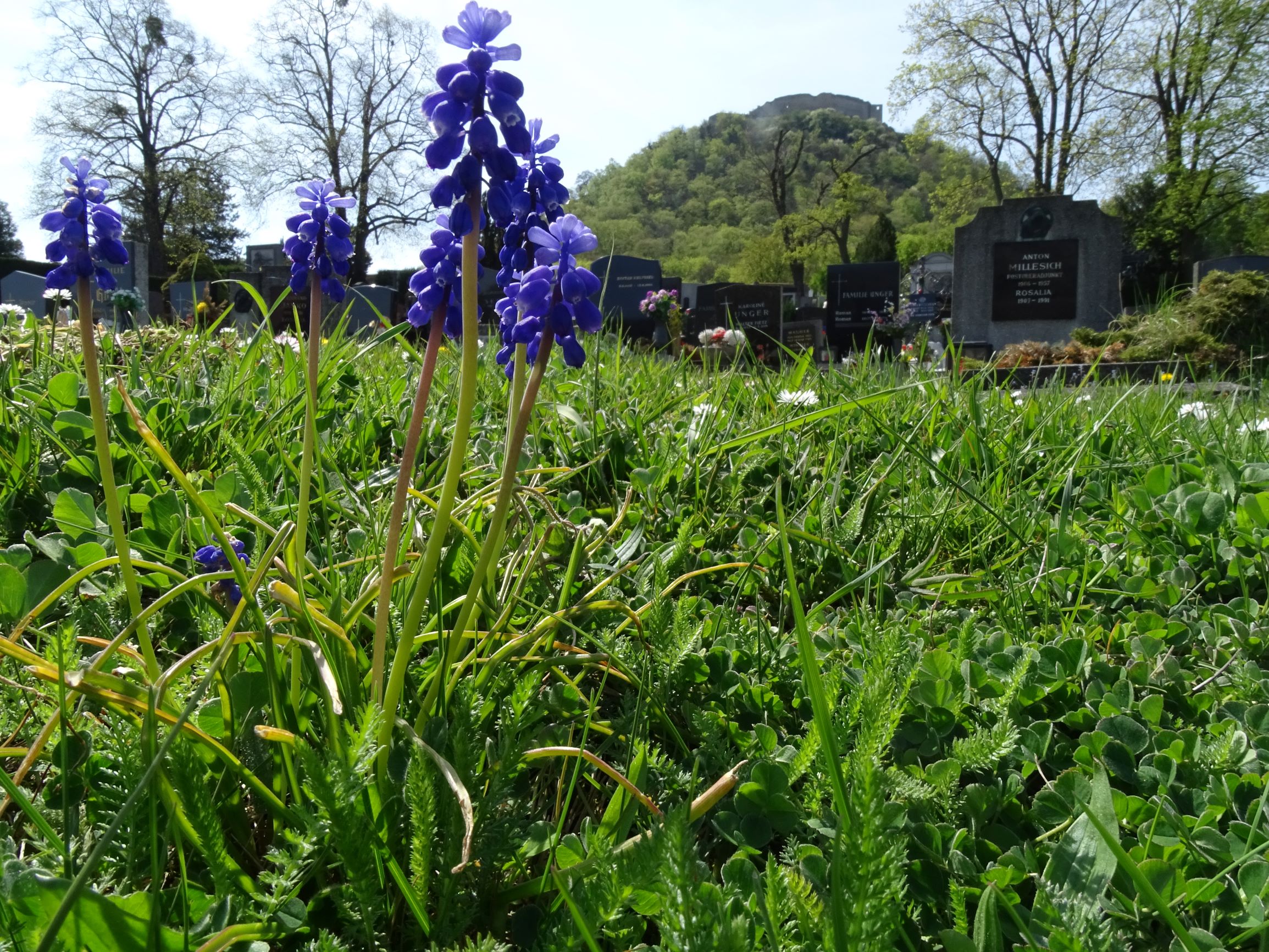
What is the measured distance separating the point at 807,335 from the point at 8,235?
45.4 meters

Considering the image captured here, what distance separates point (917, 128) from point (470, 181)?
43.1 m

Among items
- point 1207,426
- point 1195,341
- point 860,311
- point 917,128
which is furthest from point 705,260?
point 1207,426

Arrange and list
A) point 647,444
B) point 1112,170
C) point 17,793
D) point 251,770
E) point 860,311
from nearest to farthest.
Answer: point 17,793 → point 251,770 → point 647,444 → point 860,311 → point 1112,170

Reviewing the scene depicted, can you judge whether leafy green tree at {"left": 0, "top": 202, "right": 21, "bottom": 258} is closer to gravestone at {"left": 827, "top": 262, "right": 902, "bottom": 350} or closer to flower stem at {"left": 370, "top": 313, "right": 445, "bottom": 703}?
gravestone at {"left": 827, "top": 262, "right": 902, "bottom": 350}

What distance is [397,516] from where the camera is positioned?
3.58ft

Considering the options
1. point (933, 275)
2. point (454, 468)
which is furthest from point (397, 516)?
point (933, 275)

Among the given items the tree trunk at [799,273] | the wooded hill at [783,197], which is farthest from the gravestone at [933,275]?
the tree trunk at [799,273]

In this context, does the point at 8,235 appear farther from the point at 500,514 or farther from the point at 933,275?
the point at 500,514

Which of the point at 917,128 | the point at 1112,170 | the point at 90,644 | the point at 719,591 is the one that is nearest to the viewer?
the point at 90,644

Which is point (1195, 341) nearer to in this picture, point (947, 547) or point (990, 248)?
point (990, 248)

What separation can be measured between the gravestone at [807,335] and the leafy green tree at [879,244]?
27.0 metres

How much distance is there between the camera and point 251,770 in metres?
1.09

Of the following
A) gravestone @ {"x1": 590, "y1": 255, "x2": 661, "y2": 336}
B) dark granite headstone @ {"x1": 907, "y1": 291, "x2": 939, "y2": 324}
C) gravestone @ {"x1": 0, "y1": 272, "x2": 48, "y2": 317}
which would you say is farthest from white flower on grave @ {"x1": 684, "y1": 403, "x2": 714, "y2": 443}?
gravestone @ {"x1": 0, "y1": 272, "x2": 48, "y2": 317}

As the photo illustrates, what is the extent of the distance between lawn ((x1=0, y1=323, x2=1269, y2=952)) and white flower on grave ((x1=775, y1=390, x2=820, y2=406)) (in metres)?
0.41
